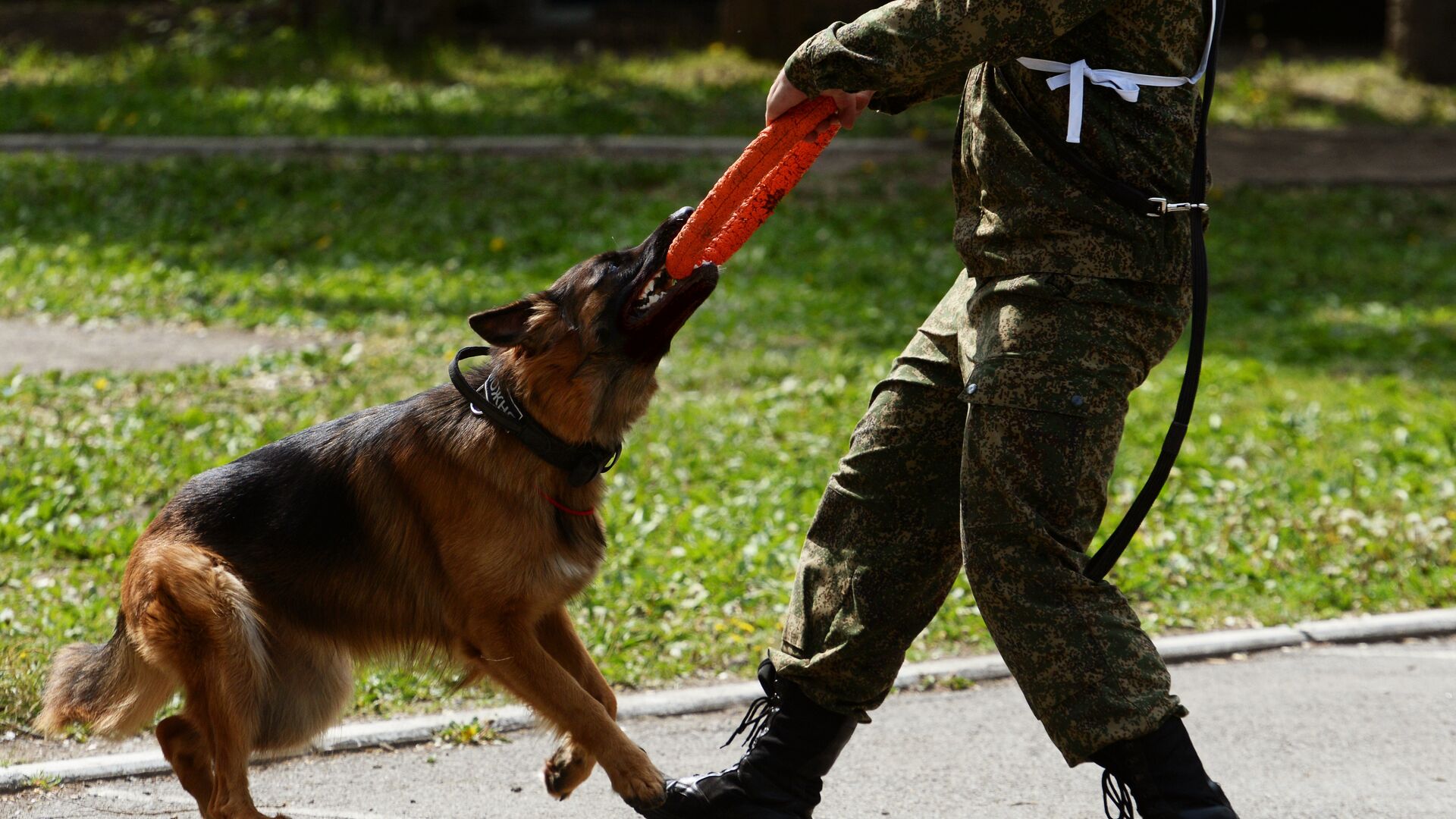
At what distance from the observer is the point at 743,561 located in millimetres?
5555

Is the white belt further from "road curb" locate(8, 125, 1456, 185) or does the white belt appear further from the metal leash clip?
"road curb" locate(8, 125, 1456, 185)

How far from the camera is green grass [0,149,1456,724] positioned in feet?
17.6

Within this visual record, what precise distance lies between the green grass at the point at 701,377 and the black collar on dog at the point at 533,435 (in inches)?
37.3

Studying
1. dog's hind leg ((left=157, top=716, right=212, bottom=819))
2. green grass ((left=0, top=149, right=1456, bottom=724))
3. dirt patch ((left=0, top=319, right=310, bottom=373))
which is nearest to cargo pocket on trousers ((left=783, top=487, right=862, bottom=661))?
green grass ((left=0, top=149, right=1456, bottom=724))

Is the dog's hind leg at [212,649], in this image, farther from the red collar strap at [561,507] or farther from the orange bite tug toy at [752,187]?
the orange bite tug toy at [752,187]

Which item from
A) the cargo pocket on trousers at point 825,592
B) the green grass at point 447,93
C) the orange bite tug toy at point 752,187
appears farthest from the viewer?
the green grass at point 447,93

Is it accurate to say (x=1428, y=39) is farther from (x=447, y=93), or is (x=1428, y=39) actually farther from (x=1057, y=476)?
(x=1057, y=476)

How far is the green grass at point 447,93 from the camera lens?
13453 mm

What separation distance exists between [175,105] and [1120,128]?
12.8 metres

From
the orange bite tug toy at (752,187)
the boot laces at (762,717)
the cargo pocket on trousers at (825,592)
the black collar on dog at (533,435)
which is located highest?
the orange bite tug toy at (752,187)

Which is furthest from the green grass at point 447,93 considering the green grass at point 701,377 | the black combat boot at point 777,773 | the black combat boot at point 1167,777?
the black combat boot at point 1167,777

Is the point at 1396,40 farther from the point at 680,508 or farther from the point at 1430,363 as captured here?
the point at 680,508

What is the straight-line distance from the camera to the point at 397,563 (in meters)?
3.66

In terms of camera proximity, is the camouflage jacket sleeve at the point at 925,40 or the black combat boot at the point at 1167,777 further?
the black combat boot at the point at 1167,777
